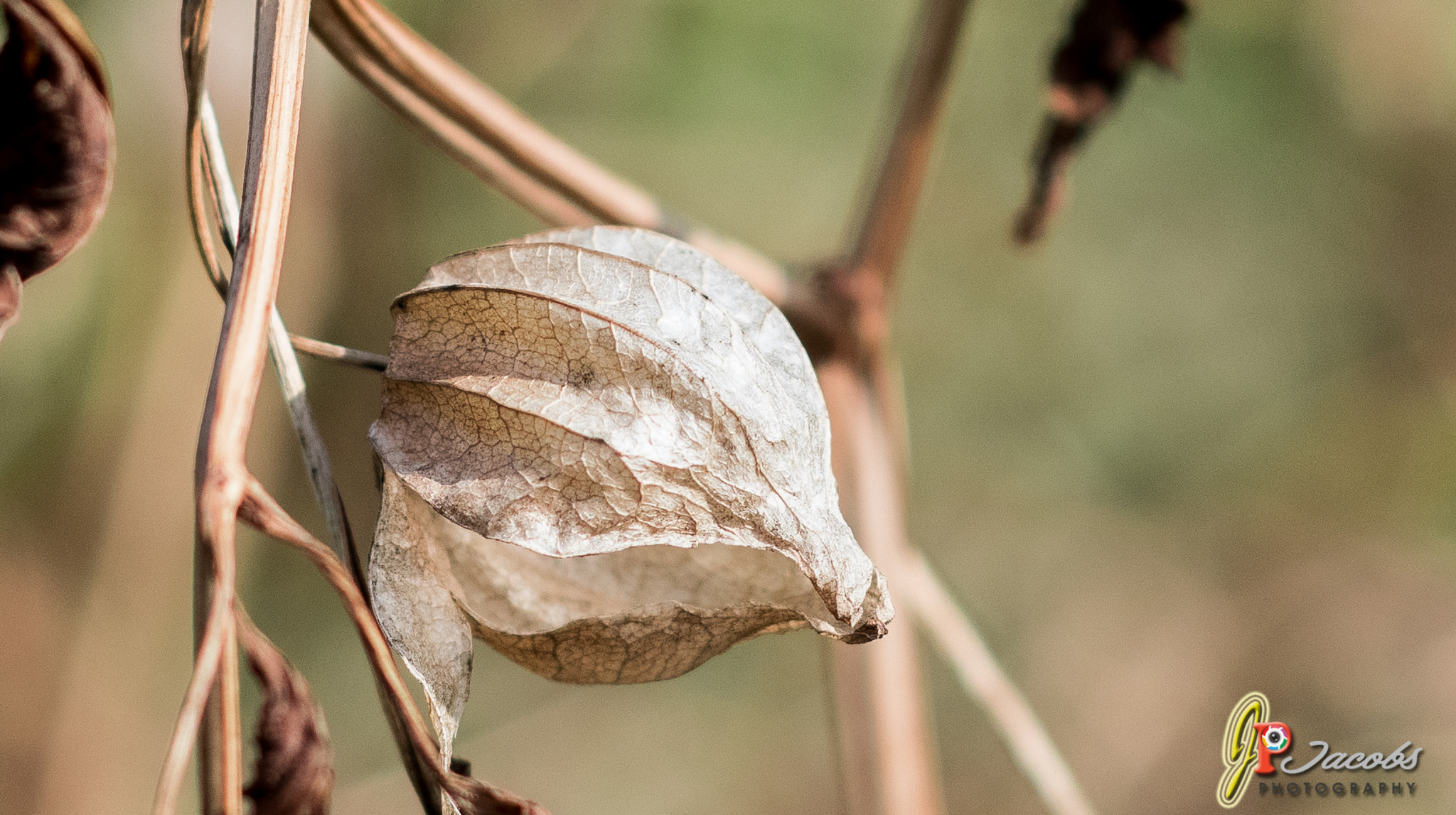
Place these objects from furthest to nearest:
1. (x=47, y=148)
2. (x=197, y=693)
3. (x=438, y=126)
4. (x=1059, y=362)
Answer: (x=1059, y=362), (x=438, y=126), (x=47, y=148), (x=197, y=693)

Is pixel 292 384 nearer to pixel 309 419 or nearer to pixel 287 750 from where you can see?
pixel 309 419

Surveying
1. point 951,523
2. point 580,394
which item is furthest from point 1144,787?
point 580,394

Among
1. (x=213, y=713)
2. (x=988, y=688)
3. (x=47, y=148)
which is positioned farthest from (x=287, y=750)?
(x=988, y=688)

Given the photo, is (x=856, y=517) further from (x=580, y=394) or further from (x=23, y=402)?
(x=23, y=402)

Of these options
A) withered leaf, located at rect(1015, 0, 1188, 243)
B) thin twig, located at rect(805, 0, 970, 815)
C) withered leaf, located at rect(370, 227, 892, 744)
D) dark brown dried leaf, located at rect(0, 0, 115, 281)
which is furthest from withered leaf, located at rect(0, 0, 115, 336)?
withered leaf, located at rect(1015, 0, 1188, 243)

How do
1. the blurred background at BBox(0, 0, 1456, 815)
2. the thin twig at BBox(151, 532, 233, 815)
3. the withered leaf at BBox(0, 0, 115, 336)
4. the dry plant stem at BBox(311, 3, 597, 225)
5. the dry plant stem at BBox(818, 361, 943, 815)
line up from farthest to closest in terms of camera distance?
the blurred background at BBox(0, 0, 1456, 815), the dry plant stem at BBox(818, 361, 943, 815), the dry plant stem at BBox(311, 3, 597, 225), the withered leaf at BBox(0, 0, 115, 336), the thin twig at BBox(151, 532, 233, 815)

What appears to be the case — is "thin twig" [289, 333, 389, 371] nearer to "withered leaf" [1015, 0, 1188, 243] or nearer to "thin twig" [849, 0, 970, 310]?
"thin twig" [849, 0, 970, 310]
